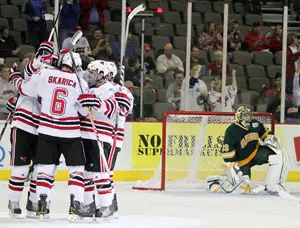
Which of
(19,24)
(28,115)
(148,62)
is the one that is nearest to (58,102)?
(28,115)

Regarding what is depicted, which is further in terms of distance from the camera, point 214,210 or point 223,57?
point 223,57

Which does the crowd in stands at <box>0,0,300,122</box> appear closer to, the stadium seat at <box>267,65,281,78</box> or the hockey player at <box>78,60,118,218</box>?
the stadium seat at <box>267,65,281,78</box>

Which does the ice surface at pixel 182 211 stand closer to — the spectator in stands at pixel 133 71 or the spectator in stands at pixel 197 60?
the spectator in stands at pixel 133 71

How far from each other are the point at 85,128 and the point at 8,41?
13.1 feet

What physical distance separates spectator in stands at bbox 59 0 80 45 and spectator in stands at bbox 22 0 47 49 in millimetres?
206

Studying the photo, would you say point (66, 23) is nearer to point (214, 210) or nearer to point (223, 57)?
point (223, 57)

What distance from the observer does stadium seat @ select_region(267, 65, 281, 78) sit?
1266 cm

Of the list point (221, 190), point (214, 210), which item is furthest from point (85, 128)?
point (221, 190)

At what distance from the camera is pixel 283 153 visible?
11344 mm

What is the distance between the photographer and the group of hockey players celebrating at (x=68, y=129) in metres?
8.21

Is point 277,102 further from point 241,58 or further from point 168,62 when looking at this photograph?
point 168,62

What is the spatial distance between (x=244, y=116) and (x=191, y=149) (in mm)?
745

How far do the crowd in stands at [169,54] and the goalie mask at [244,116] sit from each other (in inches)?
38.5

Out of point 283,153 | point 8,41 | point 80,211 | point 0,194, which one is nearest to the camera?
point 80,211
